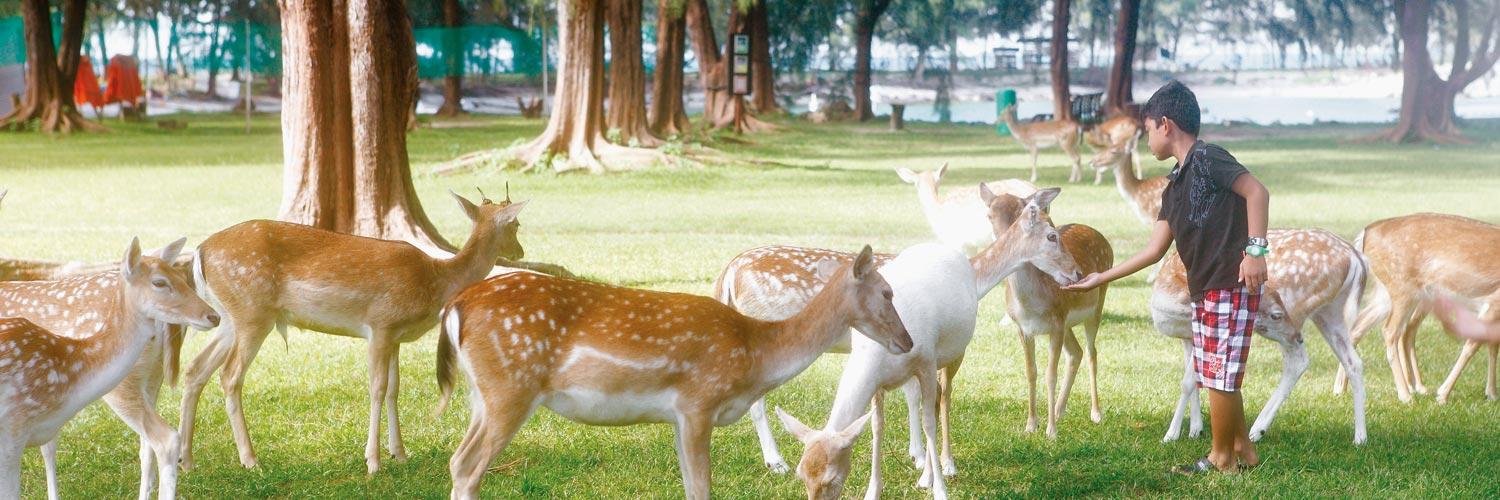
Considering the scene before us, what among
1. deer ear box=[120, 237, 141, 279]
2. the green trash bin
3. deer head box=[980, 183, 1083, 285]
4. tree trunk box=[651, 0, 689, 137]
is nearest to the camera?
deer ear box=[120, 237, 141, 279]

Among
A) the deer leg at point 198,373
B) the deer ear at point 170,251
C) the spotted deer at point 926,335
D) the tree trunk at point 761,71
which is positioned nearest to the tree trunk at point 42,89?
the tree trunk at point 761,71

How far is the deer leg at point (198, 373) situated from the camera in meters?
5.05

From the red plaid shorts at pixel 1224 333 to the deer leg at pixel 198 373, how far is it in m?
3.79

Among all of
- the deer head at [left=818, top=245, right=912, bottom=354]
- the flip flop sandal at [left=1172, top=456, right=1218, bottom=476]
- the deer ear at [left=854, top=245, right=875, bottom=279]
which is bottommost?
the flip flop sandal at [left=1172, top=456, right=1218, bottom=476]

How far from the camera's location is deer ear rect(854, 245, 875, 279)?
401 cm

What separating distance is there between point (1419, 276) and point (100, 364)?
583cm

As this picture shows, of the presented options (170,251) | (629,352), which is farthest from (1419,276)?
(170,251)

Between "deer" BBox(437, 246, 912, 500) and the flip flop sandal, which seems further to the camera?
the flip flop sandal

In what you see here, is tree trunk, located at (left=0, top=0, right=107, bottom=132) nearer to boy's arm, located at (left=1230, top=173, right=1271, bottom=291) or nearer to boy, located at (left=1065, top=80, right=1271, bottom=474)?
boy, located at (left=1065, top=80, right=1271, bottom=474)

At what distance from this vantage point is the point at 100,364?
156 inches

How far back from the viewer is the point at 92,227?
11867mm

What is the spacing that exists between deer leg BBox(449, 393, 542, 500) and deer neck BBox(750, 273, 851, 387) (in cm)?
73

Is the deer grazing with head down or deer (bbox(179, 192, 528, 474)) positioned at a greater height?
the deer grazing with head down

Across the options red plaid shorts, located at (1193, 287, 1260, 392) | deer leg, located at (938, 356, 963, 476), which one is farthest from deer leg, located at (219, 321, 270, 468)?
red plaid shorts, located at (1193, 287, 1260, 392)
